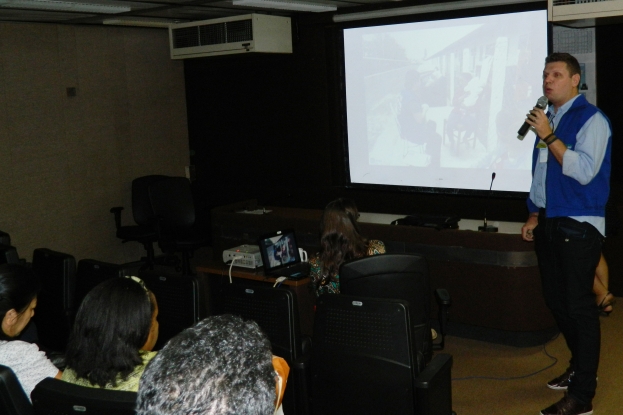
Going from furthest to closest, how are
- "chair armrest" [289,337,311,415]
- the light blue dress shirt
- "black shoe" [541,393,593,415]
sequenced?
"black shoe" [541,393,593,415]
the light blue dress shirt
"chair armrest" [289,337,311,415]

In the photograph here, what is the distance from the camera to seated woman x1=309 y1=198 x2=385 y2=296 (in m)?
3.31

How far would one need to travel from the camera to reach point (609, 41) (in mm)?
4730

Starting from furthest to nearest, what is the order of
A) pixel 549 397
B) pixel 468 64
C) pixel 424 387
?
pixel 468 64, pixel 549 397, pixel 424 387

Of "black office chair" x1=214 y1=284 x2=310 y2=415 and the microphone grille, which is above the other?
the microphone grille

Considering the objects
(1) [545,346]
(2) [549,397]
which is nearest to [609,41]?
(1) [545,346]

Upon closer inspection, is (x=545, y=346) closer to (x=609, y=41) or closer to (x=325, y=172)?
(x=609, y=41)

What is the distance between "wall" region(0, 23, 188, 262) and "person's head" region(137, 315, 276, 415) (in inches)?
218

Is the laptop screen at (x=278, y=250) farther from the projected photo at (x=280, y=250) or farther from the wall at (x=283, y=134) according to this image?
the wall at (x=283, y=134)

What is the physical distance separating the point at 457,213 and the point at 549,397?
7.42 ft

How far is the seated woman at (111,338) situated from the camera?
77.2 inches

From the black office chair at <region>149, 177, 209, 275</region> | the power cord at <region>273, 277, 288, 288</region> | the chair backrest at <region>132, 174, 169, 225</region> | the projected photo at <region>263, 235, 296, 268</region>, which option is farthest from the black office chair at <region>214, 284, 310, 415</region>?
the chair backrest at <region>132, 174, 169, 225</region>

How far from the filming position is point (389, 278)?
305 centimetres

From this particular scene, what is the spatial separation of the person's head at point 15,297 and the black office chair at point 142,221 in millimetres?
3569

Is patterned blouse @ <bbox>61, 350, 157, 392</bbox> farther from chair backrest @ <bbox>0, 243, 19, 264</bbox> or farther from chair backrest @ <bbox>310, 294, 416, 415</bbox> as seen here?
chair backrest @ <bbox>0, 243, 19, 264</bbox>
